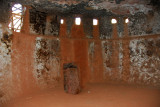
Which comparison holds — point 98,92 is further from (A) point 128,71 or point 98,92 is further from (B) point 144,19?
(B) point 144,19

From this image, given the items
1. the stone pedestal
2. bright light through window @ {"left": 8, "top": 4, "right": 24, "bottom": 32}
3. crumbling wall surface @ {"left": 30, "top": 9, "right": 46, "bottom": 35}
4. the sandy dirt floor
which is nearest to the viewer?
the sandy dirt floor

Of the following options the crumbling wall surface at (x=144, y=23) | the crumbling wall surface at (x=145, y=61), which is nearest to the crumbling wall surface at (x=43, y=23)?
the crumbling wall surface at (x=144, y=23)

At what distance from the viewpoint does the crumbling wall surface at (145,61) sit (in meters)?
6.98

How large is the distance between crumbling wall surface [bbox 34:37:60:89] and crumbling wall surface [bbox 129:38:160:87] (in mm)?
4070

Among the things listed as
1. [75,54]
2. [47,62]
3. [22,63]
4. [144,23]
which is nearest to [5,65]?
[22,63]

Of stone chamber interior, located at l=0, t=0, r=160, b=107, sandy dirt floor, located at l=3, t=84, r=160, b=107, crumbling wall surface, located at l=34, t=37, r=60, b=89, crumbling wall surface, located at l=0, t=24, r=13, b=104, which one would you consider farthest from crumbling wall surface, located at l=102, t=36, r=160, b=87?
crumbling wall surface, located at l=0, t=24, r=13, b=104

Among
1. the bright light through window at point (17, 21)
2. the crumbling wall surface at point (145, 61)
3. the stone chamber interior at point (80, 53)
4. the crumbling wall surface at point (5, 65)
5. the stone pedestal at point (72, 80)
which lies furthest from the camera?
the crumbling wall surface at point (145, 61)

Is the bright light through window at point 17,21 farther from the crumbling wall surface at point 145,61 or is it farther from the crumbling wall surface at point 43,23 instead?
the crumbling wall surface at point 145,61

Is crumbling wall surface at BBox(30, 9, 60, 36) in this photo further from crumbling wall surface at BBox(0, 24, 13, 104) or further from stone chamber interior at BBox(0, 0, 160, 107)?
crumbling wall surface at BBox(0, 24, 13, 104)

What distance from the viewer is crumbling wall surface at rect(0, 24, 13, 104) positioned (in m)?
4.93

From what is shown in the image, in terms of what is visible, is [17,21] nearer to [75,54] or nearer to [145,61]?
[75,54]

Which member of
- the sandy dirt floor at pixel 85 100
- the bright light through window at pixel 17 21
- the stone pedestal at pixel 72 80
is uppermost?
the bright light through window at pixel 17 21

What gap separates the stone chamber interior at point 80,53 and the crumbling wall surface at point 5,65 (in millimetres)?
34

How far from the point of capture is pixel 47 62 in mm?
6934
